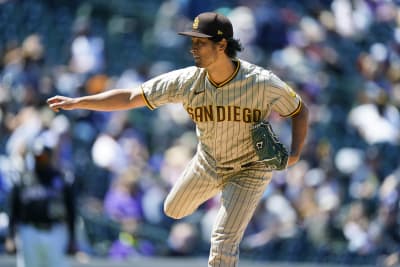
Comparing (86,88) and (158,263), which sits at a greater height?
(86,88)

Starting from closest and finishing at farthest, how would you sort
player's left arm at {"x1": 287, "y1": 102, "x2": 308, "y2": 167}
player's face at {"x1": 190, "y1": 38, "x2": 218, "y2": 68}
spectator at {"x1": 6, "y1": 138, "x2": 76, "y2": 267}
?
player's face at {"x1": 190, "y1": 38, "x2": 218, "y2": 68}
player's left arm at {"x1": 287, "y1": 102, "x2": 308, "y2": 167}
spectator at {"x1": 6, "y1": 138, "x2": 76, "y2": 267}

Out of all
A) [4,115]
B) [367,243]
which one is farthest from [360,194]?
[4,115]

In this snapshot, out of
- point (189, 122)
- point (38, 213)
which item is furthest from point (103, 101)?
point (189, 122)

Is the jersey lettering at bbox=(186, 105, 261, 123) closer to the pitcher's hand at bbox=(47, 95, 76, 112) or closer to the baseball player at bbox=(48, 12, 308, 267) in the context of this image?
the baseball player at bbox=(48, 12, 308, 267)

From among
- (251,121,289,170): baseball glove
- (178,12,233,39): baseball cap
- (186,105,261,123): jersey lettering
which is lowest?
(251,121,289,170): baseball glove

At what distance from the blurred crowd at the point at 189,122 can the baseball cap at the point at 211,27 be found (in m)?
2.86

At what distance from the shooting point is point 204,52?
17.8ft

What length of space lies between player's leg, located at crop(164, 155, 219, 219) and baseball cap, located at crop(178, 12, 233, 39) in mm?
815

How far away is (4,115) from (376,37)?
4769 millimetres

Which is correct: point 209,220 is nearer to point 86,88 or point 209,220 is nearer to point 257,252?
point 257,252

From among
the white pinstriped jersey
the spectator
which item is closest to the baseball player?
the white pinstriped jersey

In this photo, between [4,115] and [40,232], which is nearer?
[40,232]

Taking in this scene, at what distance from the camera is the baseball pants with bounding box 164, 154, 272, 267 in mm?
5496

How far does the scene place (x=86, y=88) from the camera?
10.6 m
